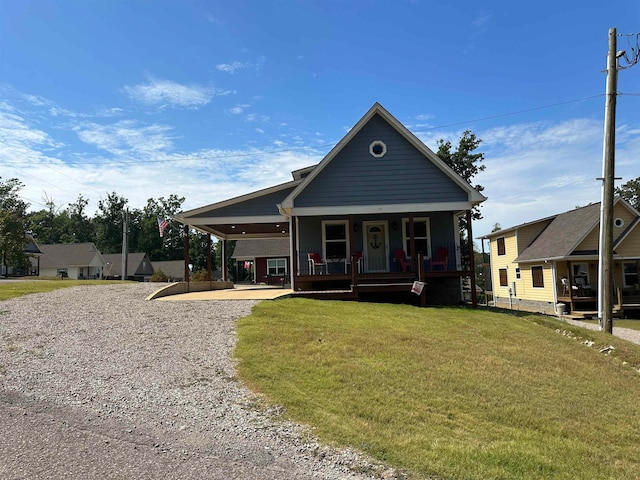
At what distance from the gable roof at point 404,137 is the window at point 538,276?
14838 millimetres

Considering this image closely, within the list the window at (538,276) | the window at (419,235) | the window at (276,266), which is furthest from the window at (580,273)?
the window at (276,266)

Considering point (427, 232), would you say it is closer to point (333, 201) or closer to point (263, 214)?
point (333, 201)

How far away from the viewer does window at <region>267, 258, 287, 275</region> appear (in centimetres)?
4047

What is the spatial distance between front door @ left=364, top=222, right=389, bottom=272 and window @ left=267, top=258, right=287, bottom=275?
2317cm

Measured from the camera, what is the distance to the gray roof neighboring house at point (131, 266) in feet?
190

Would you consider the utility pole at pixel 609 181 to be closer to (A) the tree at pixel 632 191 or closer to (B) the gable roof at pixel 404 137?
(B) the gable roof at pixel 404 137

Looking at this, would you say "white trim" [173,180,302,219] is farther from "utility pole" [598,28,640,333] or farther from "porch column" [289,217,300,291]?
"utility pole" [598,28,640,333]

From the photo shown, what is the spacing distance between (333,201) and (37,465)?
1285cm

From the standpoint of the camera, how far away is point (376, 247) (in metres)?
17.8

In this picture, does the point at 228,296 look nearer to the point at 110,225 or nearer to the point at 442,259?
the point at 442,259

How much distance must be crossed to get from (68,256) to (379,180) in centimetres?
4982

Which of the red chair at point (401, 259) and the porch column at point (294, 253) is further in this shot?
the red chair at point (401, 259)

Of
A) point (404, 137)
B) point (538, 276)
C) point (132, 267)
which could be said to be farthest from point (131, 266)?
point (404, 137)

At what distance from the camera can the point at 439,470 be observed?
4.03 m
